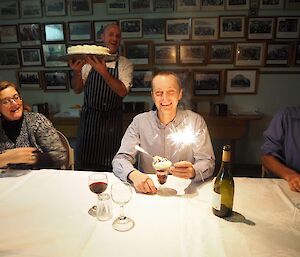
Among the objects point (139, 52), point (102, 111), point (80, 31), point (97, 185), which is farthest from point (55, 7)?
point (97, 185)

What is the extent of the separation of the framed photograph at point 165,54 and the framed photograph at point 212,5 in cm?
67

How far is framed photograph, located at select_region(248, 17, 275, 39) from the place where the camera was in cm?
390

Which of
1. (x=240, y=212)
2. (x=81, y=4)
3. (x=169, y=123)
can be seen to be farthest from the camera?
(x=81, y=4)

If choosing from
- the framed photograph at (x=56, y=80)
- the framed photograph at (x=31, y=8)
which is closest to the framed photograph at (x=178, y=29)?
the framed photograph at (x=56, y=80)

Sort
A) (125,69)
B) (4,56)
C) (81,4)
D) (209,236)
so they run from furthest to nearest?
(4,56) < (81,4) < (125,69) < (209,236)

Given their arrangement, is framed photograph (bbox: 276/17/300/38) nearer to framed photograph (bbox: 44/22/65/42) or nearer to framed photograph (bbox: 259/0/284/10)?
framed photograph (bbox: 259/0/284/10)

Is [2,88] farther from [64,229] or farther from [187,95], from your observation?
[187,95]

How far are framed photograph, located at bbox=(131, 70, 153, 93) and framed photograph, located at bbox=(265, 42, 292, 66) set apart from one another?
1.71 metres

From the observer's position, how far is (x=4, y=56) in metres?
4.49

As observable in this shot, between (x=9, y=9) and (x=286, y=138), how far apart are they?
431 centimetres

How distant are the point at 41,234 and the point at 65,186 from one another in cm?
48

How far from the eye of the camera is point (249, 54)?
404cm

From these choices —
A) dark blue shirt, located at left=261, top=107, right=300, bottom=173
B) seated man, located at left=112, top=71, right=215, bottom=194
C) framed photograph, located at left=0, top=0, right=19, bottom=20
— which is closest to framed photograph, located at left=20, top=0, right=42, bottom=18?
framed photograph, located at left=0, top=0, right=19, bottom=20

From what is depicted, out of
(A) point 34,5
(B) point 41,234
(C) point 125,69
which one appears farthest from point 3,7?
(B) point 41,234
